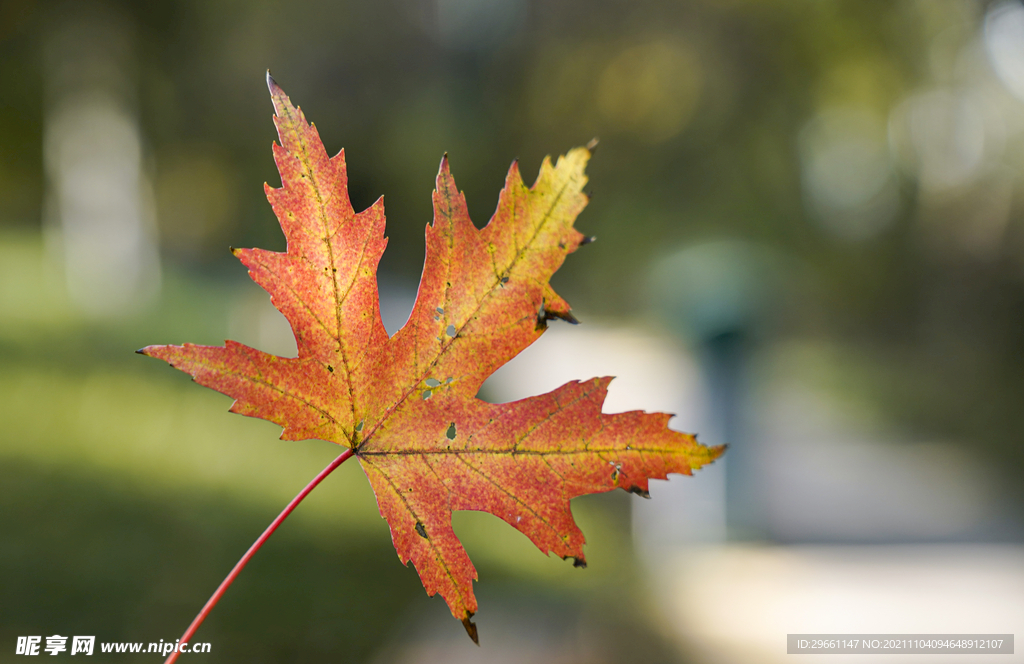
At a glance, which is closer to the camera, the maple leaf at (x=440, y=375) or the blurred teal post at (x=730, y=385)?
the maple leaf at (x=440, y=375)

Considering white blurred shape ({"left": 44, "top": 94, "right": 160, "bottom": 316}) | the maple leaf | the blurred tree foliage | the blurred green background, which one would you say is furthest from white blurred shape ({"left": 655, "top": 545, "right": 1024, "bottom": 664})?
white blurred shape ({"left": 44, "top": 94, "right": 160, "bottom": 316})

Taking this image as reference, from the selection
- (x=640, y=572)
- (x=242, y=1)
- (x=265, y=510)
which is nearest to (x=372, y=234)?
(x=265, y=510)

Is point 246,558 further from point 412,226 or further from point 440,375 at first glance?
point 412,226

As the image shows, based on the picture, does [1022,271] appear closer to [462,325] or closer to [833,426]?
[833,426]

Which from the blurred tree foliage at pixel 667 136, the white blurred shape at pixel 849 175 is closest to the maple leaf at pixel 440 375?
the blurred tree foliage at pixel 667 136

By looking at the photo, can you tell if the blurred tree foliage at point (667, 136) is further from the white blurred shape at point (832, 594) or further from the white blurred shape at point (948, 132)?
the white blurred shape at point (832, 594)

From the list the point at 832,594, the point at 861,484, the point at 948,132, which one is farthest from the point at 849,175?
the point at 832,594
